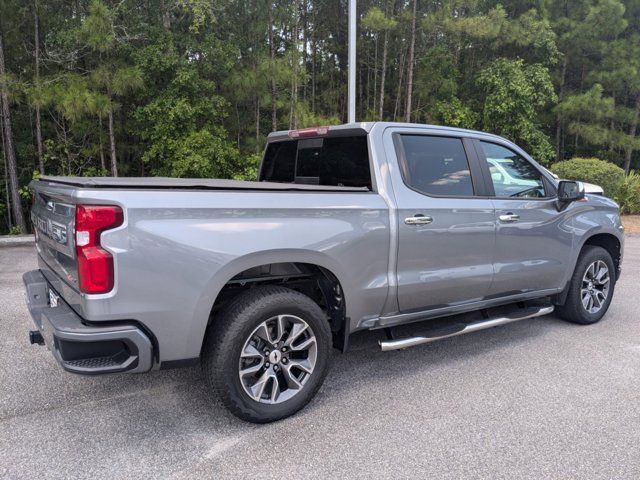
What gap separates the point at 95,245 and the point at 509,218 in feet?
10.2

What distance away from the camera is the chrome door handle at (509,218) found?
161 inches

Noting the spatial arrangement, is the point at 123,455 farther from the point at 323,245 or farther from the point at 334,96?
the point at 334,96

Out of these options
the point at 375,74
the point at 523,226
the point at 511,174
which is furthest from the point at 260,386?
the point at 375,74

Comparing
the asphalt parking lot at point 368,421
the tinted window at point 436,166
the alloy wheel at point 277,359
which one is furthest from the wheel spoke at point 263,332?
the tinted window at point 436,166

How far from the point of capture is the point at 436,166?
3.87 meters

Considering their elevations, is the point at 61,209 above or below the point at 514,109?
below

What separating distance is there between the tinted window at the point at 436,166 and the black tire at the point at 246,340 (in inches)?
48.8

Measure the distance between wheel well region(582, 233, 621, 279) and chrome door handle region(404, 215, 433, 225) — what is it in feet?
7.87

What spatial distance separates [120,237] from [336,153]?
1915 millimetres

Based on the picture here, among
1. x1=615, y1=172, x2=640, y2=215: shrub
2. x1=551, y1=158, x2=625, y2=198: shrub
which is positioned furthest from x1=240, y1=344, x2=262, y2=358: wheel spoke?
x1=615, y1=172, x2=640, y2=215: shrub

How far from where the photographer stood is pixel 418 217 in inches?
140

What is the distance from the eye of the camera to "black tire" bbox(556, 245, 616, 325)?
4.83 m

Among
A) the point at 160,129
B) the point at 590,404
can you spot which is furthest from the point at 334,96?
the point at 590,404

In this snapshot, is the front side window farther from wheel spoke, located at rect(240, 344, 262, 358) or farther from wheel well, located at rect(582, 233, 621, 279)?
wheel spoke, located at rect(240, 344, 262, 358)
